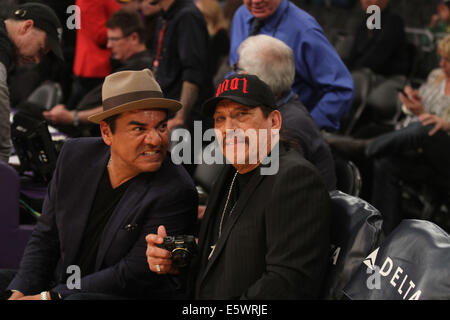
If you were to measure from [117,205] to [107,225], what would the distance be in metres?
0.08

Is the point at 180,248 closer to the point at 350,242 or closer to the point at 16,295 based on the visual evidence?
the point at 350,242

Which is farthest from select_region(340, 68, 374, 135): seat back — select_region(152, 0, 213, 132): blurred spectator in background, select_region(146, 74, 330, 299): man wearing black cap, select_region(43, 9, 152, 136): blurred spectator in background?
select_region(146, 74, 330, 299): man wearing black cap

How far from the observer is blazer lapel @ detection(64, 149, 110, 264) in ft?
7.13

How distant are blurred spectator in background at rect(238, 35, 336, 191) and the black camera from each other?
0.84m

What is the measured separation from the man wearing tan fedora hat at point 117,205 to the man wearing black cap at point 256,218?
0.66ft

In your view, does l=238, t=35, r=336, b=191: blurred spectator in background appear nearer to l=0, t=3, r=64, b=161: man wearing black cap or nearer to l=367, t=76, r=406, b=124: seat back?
l=0, t=3, r=64, b=161: man wearing black cap

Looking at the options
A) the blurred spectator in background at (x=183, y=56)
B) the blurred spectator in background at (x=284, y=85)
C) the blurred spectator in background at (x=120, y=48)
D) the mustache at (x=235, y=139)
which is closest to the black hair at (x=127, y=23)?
the blurred spectator in background at (x=120, y=48)

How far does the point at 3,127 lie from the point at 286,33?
1.56 meters

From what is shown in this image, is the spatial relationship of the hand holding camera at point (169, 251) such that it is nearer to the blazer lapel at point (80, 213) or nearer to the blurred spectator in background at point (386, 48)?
the blazer lapel at point (80, 213)

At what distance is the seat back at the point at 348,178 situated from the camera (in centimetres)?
268

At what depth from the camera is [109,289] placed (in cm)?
205

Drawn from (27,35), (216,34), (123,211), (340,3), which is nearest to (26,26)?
(27,35)
